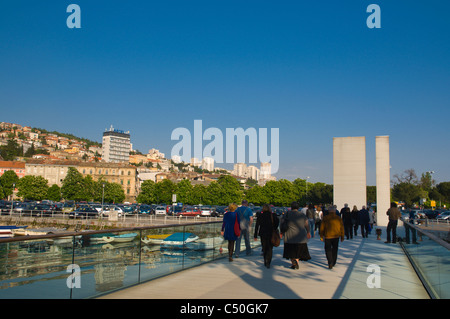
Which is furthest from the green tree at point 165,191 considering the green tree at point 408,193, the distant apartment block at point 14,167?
the distant apartment block at point 14,167

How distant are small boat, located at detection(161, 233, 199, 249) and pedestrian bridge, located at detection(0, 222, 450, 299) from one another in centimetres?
12

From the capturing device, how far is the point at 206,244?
10211 millimetres

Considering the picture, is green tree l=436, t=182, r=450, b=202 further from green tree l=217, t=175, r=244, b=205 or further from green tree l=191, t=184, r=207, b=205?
green tree l=191, t=184, r=207, b=205

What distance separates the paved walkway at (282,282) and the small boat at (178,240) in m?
0.63

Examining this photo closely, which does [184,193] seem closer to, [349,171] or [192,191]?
[192,191]

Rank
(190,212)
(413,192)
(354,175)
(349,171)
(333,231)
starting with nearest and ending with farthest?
→ 1. (333,231)
2. (354,175)
3. (349,171)
4. (190,212)
5. (413,192)

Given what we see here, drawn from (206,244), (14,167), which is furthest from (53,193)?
(206,244)

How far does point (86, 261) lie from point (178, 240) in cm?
306

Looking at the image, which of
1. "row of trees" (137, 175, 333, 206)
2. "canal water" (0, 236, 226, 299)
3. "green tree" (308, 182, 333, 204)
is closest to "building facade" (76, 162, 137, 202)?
"row of trees" (137, 175, 333, 206)

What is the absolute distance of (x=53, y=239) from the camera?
5527 millimetres

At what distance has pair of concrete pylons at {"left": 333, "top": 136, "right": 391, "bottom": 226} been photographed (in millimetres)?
33844

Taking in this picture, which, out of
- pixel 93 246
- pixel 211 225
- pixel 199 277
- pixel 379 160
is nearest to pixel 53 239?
pixel 93 246

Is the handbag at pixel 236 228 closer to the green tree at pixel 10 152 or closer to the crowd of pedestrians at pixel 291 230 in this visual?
the crowd of pedestrians at pixel 291 230
